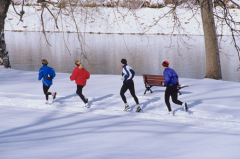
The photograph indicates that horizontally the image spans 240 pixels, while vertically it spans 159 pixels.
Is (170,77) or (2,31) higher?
(2,31)

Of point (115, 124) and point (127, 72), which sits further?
point (127, 72)

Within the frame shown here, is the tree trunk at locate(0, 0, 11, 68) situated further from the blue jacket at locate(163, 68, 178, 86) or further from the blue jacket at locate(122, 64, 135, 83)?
the blue jacket at locate(163, 68, 178, 86)

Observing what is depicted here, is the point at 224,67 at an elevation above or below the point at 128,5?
below

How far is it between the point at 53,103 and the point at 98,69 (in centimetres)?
1403

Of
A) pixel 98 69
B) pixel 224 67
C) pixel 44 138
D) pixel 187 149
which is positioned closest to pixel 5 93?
pixel 44 138

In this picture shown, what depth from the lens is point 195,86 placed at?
10.7 meters

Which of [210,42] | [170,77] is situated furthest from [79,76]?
[210,42]

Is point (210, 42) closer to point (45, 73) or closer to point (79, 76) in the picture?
point (79, 76)

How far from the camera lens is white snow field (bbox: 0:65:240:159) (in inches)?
189

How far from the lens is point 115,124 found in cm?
673

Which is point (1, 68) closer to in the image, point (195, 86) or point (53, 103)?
point (53, 103)

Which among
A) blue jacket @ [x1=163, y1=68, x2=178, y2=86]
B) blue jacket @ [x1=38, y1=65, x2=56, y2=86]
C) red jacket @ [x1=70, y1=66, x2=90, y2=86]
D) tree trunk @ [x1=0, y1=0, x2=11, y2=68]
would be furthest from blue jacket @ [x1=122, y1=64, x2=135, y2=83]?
tree trunk @ [x1=0, y1=0, x2=11, y2=68]

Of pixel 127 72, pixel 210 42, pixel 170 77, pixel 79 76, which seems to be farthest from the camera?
pixel 210 42

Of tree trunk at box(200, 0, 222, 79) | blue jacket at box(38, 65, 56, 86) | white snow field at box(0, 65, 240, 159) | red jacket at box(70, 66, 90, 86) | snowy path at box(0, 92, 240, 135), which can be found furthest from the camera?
tree trunk at box(200, 0, 222, 79)
